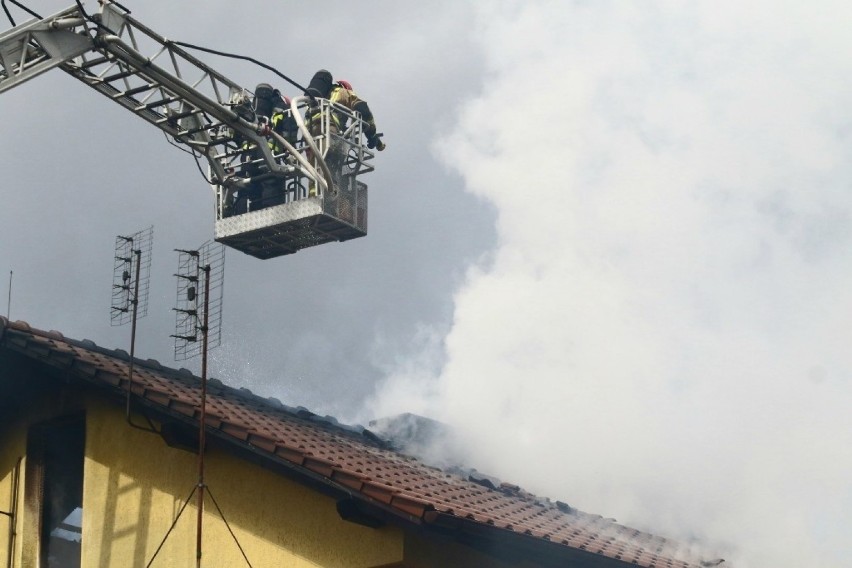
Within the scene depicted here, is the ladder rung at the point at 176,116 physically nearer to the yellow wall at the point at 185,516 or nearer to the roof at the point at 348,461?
the roof at the point at 348,461

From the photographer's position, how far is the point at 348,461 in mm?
9781

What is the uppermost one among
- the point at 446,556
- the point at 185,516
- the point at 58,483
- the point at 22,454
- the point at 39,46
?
the point at 39,46

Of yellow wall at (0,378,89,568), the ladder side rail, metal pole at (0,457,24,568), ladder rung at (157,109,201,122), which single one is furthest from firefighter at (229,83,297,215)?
metal pole at (0,457,24,568)

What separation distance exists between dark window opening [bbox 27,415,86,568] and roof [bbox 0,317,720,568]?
0.83 m

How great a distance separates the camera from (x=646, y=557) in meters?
11.1

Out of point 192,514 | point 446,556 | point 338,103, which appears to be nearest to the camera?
point 446,556

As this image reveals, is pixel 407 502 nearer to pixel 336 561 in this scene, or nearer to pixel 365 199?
pixel 336 561

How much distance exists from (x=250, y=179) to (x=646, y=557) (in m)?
6.51

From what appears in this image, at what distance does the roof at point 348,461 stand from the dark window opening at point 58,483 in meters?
0.83

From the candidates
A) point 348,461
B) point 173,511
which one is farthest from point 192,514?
point 348,461

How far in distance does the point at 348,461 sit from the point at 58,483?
125 inches

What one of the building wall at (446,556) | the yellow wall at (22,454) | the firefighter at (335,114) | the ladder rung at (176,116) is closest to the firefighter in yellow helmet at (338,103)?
the firefighter at (335,114)

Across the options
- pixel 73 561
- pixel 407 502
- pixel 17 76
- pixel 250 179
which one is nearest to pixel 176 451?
pixel 73 561

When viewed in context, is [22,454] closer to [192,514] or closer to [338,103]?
[192,514]
